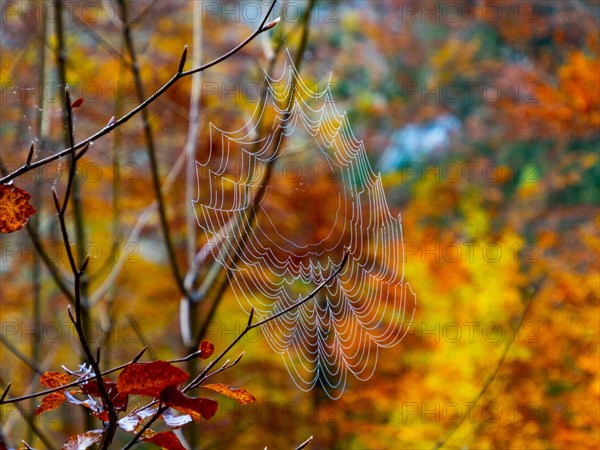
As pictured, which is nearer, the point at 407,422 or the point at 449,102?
the point at 407,422

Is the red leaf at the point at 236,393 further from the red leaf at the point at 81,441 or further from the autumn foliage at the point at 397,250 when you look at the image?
the autumn foliage at the point at 397,250

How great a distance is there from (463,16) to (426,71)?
58.4 inches

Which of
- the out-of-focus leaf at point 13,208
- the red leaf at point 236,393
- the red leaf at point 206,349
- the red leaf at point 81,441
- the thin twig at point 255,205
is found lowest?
the red leaf at point 81,441

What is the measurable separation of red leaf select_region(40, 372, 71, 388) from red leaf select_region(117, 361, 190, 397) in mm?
143

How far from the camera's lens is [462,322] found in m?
9.40

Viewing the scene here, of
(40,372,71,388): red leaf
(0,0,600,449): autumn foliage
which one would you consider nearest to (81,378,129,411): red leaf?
(40,372,71,388): red leaf

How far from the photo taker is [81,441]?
0.94 metres

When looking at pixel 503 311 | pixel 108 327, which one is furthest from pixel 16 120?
pixel 503 311

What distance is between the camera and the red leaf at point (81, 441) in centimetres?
92

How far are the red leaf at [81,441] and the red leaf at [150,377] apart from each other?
0.09 m

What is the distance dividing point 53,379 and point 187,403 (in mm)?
195

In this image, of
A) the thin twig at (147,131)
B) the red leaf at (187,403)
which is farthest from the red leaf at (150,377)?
the thin twig at (147,131)

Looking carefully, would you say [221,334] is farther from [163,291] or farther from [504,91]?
[504,91]

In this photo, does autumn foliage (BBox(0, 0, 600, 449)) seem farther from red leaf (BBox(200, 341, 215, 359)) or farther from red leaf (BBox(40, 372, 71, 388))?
red leaf (BBox(200, 341, 215, 359))
